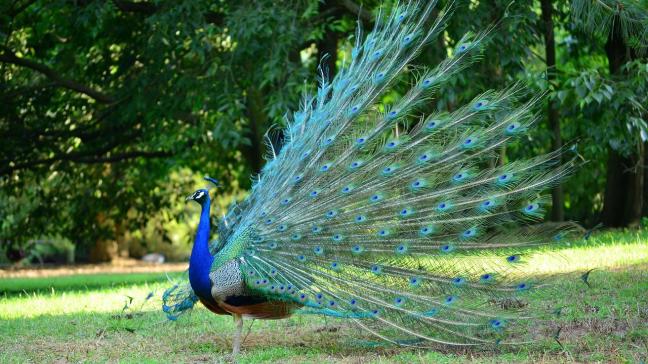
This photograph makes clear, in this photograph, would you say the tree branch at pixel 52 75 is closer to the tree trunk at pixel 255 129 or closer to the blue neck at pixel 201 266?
the tree trunk at pixel 255 129

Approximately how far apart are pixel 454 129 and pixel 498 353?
5.88 feet

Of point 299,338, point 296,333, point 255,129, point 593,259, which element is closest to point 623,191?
point 593,259

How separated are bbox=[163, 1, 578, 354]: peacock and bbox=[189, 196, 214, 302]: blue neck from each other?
0.01 meters

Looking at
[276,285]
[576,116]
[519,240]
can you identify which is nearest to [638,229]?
[576,116]

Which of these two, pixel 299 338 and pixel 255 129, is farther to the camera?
pixel 255 129

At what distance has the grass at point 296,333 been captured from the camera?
6980mm

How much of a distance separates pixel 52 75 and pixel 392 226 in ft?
32.3

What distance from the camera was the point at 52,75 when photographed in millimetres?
15391

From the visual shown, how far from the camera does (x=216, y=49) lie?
1438 cm

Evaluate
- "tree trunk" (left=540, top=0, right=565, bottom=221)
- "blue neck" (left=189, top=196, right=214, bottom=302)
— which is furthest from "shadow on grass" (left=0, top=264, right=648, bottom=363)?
"tree trunk" (left=540, top=0, right=565, bottom=221)

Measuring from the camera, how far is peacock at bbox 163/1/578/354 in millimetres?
6914

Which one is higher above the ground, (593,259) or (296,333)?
(296,333)

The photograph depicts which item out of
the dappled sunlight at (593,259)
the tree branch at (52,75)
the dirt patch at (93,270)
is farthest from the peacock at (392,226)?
the dirt patch at (93,270)

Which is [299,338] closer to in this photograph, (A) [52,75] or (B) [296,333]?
(B) [296,333]
